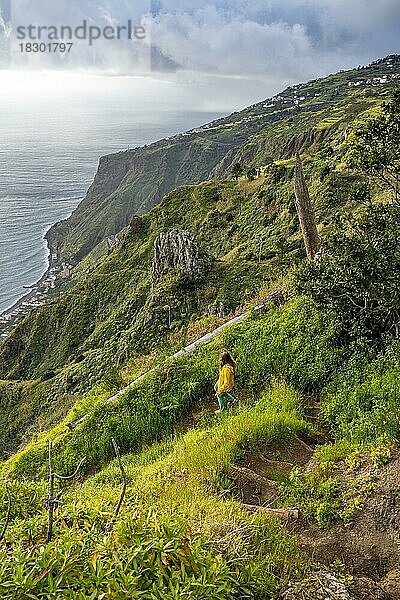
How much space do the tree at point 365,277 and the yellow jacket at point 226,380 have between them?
195 centimetres

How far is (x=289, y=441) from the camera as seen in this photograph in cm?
675


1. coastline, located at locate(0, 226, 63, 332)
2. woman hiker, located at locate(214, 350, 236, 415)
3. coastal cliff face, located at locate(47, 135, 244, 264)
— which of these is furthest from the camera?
coastal cliff face, located at locate(47, 135, 244, 264)

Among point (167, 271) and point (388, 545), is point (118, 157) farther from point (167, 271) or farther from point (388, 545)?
point (388, 545)

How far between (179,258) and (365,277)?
24.4 m

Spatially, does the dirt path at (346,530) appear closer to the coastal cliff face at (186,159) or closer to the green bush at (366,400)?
the green bush at (366,400)

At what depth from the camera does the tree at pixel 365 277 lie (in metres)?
7.65

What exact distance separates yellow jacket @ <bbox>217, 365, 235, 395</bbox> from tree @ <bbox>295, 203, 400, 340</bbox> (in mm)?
1945

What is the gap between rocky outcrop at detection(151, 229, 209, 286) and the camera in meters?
27.9

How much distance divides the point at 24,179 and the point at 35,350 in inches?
5817

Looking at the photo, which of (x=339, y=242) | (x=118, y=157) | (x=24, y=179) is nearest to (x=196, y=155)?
(x=118, y=157)

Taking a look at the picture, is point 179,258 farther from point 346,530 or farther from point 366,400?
point 346,530

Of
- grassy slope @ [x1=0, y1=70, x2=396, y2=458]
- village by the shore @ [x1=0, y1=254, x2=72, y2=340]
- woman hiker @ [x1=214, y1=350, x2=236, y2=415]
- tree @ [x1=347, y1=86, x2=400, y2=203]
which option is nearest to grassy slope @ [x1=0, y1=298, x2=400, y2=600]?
woman hiker @ [x1=214, y1=350, x2=236, y2=415]

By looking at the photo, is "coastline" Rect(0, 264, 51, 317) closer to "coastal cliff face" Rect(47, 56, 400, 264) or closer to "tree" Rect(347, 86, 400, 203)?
"coastal cliff face" Rect(47, 56, 400, 264)

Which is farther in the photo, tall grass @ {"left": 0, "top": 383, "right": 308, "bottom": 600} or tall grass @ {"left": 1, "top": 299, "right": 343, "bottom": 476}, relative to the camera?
tall grass @ {"left": 1, "top": 299, "right": 343, "bottom": 476}
